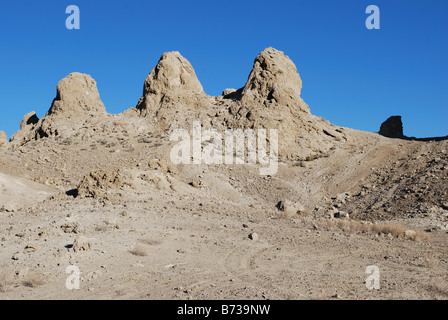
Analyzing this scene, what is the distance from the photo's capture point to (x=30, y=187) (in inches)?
742

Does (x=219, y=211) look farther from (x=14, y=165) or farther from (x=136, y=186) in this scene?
(x=14, y=165)

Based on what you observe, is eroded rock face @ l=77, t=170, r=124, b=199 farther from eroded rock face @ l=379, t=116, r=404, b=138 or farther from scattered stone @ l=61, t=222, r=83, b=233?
eroded rock face @ l=379, t=116, r=404, b=138

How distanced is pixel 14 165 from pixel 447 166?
25256mm

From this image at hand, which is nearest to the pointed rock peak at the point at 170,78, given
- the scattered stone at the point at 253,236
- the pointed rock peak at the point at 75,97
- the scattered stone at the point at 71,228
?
the pointed rock peak at the point at 75,97

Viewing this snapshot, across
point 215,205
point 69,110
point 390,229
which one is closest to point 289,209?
point 215,205

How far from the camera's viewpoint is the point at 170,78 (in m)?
33.9

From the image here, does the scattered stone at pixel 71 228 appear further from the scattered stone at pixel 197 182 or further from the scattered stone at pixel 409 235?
the scattered stone at pixel 409 235

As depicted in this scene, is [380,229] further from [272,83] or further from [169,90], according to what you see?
[169,90]

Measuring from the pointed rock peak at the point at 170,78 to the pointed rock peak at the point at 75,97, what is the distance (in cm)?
504

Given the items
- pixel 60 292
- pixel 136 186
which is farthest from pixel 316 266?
pixel 136 186

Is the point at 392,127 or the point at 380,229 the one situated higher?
the point at 392,127
